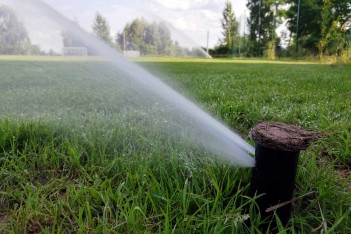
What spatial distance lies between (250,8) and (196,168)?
35.7 m

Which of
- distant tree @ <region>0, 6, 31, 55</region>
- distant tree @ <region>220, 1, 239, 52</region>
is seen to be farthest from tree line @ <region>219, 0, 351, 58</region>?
distant tree @ <region>0, 6, 31, 55</region>

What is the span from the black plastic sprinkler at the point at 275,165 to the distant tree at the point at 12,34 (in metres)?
2.69

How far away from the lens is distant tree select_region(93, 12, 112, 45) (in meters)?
1.72

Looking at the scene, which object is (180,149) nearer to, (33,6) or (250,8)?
(33,6)

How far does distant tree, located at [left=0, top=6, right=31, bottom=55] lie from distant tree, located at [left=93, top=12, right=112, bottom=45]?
1.43m

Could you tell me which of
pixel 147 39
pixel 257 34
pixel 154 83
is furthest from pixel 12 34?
pixel 257 34

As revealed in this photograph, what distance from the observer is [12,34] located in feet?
12.0

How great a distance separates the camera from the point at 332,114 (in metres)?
2.54

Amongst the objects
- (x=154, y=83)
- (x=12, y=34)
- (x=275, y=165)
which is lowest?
(x=275, y=165)

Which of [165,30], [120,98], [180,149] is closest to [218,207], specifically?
[180,149]

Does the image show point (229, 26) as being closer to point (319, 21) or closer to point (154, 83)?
point (319, 21)

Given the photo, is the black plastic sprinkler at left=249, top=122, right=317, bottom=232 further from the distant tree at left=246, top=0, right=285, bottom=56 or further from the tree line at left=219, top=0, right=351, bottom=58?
the distant tree at left=246, top=0, right=285, bottom=56

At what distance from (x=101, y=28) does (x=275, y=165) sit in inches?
51.9

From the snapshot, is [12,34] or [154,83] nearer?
[154,83]
